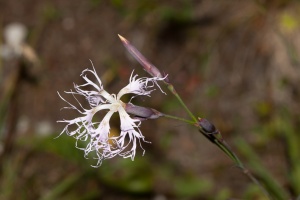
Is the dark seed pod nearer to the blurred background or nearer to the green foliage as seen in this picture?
the blurred background

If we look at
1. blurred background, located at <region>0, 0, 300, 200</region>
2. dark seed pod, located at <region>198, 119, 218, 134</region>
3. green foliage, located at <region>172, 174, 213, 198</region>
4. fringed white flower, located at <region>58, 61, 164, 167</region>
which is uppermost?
fringed white flower, located at <region>58, 61, 164, 167</region>

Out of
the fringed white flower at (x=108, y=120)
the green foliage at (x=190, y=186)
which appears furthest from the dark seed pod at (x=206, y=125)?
the green foliage at (x=190, y=186)

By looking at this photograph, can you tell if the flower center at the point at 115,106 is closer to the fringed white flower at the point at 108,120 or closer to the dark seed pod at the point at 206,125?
the fringed white flower at the point at 108,120

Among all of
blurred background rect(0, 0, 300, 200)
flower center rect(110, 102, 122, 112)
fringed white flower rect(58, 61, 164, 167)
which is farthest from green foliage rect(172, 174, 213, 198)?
flower center rect(110, 102, 122, 112)

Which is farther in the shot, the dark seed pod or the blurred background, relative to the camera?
the blurred background

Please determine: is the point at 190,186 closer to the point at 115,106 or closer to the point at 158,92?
the point at 158,92

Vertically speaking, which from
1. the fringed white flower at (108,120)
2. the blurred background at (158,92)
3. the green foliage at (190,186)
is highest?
the fringed white flower at (108,120)

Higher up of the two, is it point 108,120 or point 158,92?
point 108,120

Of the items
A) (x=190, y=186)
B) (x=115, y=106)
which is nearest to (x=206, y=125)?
(x=115, y=106)
